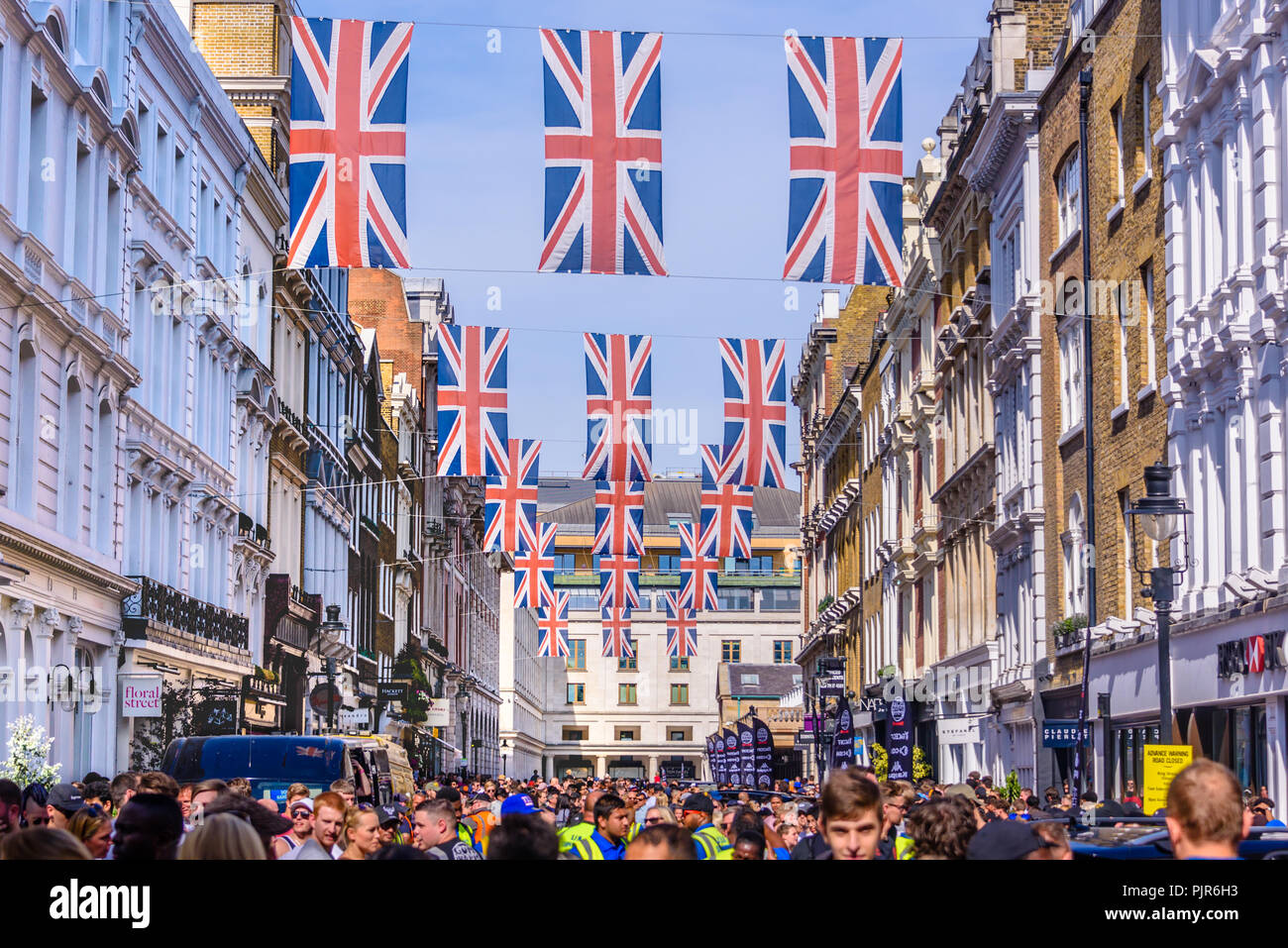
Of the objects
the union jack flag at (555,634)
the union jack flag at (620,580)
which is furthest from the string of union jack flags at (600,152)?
the union jack flag at (555,634)

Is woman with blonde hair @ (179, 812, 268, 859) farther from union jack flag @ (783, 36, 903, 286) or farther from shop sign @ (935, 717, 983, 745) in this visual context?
shop sign @ (935, 717, 983, 745)

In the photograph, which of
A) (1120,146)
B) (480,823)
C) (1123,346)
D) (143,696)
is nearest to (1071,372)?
(1123,346)

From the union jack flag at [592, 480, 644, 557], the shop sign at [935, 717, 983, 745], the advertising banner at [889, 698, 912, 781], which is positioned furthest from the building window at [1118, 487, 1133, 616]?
the union jack flag at [592, 480, 644, 557]

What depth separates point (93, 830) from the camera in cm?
1154

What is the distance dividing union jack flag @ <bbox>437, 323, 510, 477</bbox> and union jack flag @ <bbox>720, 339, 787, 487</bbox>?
4.34 meters

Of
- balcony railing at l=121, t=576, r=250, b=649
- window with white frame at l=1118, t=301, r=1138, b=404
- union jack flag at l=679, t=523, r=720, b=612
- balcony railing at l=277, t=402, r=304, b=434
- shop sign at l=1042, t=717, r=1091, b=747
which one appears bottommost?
shop sign at l=1042, t=717, r=1091, b=747

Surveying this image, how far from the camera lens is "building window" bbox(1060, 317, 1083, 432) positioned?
35031 mm

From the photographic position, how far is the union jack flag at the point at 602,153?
23.5 m

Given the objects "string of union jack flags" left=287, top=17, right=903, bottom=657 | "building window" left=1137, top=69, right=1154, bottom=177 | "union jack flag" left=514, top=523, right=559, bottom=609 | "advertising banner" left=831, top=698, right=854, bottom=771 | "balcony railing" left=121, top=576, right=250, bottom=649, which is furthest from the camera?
"union jack flag" left=514, top=523, right=559, bottom=609

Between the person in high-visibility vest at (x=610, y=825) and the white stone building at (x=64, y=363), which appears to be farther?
the white stone building at (x=64, y=363)

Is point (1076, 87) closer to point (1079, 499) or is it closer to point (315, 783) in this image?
point (1079, 499)

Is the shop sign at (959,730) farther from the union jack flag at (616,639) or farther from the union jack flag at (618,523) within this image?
the union jack flag at (616,639)

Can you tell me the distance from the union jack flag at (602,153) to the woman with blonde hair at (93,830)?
12.7 metres
